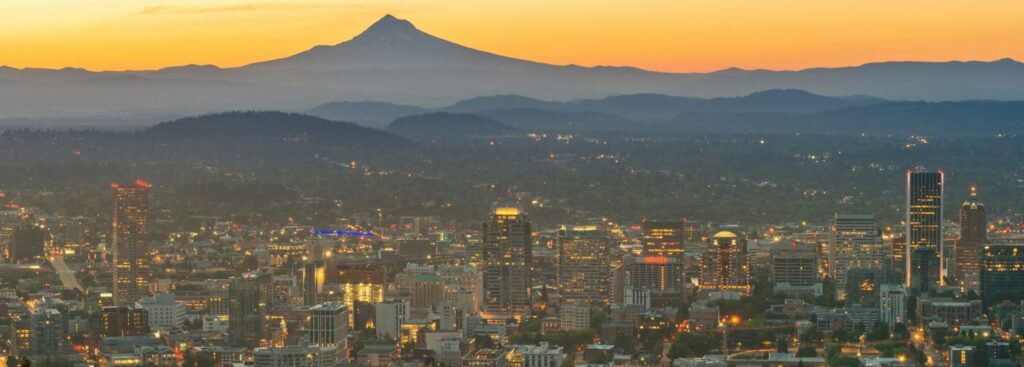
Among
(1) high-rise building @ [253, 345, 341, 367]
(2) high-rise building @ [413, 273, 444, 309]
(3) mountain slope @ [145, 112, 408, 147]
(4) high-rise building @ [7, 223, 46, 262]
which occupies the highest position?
(3) mountain slope @ [145, 112, 408, 147]

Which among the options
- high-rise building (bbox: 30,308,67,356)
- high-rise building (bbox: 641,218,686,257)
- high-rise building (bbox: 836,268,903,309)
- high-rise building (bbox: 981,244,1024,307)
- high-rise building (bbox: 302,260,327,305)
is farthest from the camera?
high-rise building (bbox: 641,218,686,257)

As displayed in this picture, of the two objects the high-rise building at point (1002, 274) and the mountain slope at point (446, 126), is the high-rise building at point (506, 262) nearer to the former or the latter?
the high-rise building at point (1002, 274)

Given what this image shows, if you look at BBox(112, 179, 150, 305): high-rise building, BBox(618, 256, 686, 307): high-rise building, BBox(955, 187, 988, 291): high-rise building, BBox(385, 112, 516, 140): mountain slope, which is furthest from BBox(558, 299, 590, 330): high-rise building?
BBox(385, 112, 516, 140): mountain slope

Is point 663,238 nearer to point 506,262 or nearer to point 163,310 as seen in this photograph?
point 506,262

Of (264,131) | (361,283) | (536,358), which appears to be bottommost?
(536,358)

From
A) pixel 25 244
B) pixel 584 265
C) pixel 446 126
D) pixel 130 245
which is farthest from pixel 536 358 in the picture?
pixel 446 126

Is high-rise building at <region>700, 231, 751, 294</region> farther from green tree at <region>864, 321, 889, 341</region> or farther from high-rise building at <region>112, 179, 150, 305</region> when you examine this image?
high-rise building at <region>112, 179, 150, 305</region>
